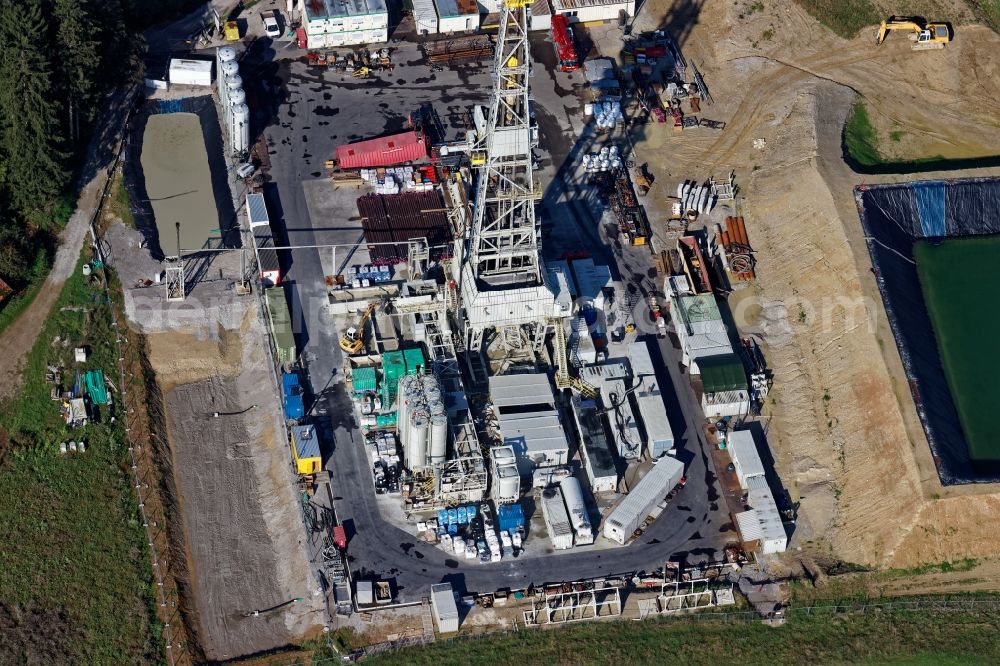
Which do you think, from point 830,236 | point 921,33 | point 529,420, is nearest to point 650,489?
point 529,420

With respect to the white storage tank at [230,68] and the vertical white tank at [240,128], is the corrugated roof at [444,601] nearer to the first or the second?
the vertical white tank at [240,128]

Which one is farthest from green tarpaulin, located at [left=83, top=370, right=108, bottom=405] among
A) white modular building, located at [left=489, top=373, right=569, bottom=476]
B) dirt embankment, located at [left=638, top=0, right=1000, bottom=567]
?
dirt embankment, located at [left=638, top=0, right=1000, bottom=567]

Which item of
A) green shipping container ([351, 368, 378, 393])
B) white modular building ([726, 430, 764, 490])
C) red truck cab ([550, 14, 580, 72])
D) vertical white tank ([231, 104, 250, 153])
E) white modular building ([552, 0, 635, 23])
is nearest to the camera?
white modular building ([726, 430, 764, 490])

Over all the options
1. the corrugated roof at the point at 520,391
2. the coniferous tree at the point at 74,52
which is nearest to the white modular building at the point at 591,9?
the coniferous tree at the point at 74,52

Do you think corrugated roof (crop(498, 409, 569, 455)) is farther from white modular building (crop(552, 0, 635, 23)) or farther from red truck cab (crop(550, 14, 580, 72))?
white modular building (crop(552, 0, 635, 23))

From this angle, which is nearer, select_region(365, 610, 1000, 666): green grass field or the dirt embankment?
→ select_region(365, 610, 1000, 666): green grass field

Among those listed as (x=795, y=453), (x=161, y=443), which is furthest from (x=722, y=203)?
(x=161, y=443)

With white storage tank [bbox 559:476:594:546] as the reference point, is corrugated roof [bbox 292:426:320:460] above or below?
above

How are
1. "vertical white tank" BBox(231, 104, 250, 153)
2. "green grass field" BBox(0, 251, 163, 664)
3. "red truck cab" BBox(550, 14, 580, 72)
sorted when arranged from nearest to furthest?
"green grass field" BBox(0, 251, 163, 664), "vertical white tank" BBox(231, 104, 250, 153), "red truck cab" BBox(550, 14, 580, 72)
